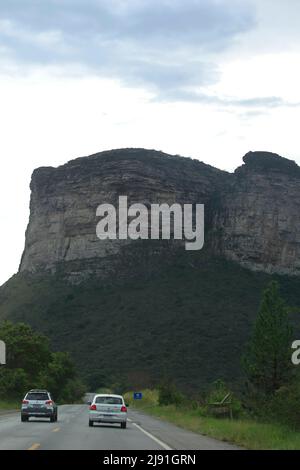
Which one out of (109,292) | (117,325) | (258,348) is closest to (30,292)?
(109,292)

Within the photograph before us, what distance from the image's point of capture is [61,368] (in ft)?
248

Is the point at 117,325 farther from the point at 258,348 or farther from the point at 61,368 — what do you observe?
the point at 258,348

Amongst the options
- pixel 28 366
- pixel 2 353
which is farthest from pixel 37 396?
pixel 28 366

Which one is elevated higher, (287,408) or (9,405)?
(287,408)

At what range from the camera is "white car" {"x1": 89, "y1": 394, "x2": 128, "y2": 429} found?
30000mm

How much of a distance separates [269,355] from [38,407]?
60.5 ft

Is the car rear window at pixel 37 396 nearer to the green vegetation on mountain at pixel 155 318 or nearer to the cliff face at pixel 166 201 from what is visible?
the green vegetation on mountain at pixel 155 318

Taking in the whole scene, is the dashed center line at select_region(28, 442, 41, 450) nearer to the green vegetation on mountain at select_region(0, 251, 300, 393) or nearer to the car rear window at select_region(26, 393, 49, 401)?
the car rear window at select_region(26, 393, 49, 401)

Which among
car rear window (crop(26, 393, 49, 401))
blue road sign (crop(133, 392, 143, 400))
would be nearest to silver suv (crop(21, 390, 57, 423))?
car rear window (crop(26, 393, 49, 401))

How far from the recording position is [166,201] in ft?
427

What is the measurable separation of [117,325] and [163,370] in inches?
657

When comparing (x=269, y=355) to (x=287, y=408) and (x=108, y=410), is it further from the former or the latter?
(x=287, y=408)

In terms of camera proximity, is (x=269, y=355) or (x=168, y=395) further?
(x=168, y=395)

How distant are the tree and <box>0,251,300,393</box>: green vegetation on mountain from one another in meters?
24.9
